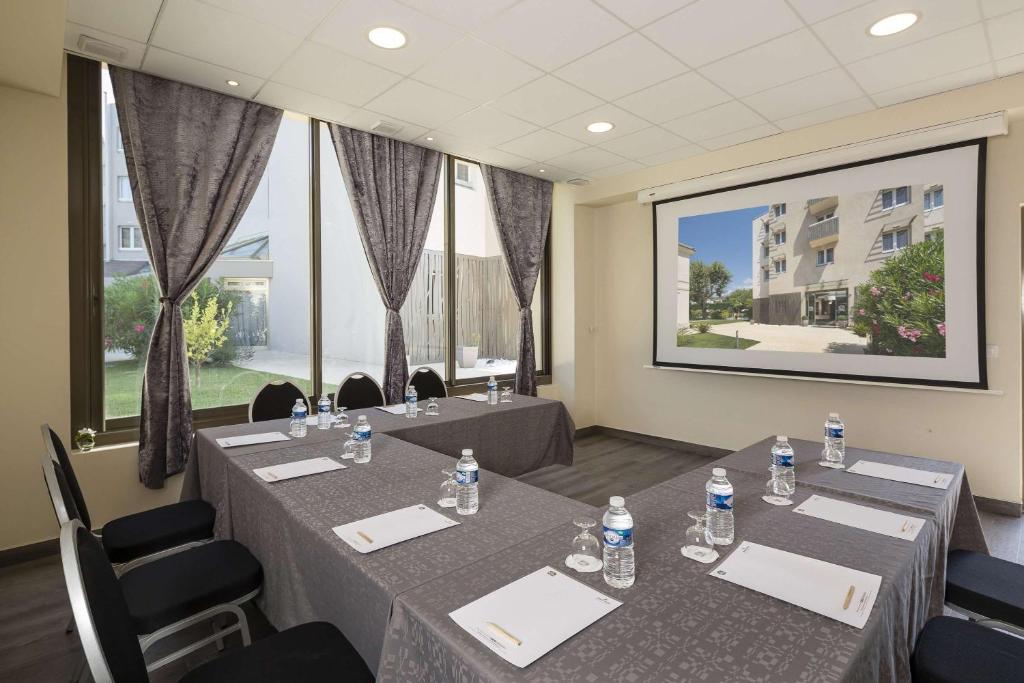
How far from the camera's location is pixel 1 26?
91.3 inches

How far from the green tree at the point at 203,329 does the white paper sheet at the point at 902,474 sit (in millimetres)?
4009

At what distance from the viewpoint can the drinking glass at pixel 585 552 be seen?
1.29 metres

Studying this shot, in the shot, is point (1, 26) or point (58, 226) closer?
point (1, 26)

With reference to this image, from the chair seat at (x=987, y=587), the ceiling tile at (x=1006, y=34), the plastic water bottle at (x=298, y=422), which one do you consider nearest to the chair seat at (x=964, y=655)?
the chair seat at (x=987, y=587)

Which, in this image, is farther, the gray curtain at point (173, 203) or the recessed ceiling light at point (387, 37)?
the gray curtain at point (173, 203)

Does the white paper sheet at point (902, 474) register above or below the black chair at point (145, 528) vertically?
above

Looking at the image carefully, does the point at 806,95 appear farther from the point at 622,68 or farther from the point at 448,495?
the point at 448,495

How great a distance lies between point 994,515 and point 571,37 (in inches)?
169

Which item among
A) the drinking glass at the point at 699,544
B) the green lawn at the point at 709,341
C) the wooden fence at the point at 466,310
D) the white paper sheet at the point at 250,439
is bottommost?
the drinking glass at the point at 699,544

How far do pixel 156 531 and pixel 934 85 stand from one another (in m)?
5.29

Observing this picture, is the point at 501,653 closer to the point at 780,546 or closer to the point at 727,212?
the point at 780,546

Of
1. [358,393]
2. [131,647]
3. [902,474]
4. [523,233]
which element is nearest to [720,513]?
[902,474]

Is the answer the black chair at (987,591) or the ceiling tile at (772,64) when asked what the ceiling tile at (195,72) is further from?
the black chair at (987,591)

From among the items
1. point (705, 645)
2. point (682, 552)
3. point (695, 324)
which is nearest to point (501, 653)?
point (705, 645)
